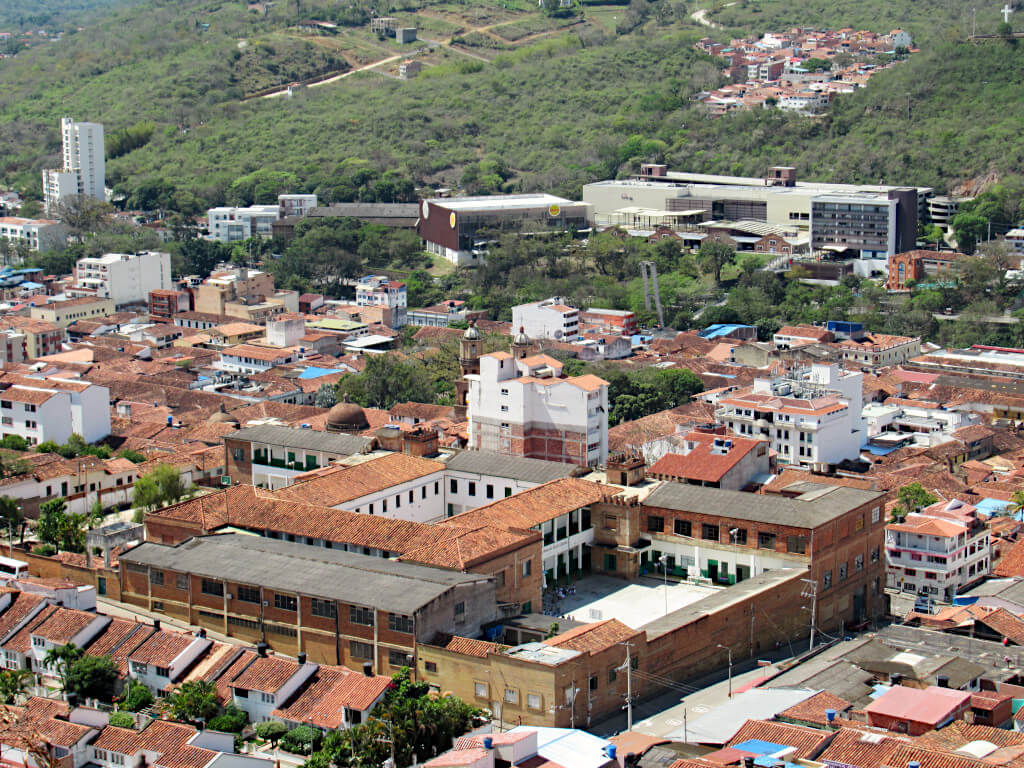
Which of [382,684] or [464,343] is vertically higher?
[464,343]

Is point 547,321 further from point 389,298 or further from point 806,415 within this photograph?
point 806,415

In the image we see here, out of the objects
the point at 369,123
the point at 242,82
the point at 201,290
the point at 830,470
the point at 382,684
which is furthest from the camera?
the point at 242,82

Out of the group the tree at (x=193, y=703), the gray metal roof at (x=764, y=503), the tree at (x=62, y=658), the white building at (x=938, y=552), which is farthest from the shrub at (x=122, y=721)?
the white building at (x=938, y=552)

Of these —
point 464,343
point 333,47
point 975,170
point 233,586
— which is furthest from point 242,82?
point 233,586

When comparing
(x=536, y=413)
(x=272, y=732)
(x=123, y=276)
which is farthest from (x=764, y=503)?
(x=123, y=276)

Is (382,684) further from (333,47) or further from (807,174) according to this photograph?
(333,47)

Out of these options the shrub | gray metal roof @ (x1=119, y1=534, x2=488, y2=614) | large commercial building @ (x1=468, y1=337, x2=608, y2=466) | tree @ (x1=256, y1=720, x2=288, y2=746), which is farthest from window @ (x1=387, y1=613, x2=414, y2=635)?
large commercial building @ (x1=468, y1=337, x2=608, y2=466)

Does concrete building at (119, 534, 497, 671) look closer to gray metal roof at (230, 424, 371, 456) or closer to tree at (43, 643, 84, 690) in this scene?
tree at (43, 643, 84, 690)
